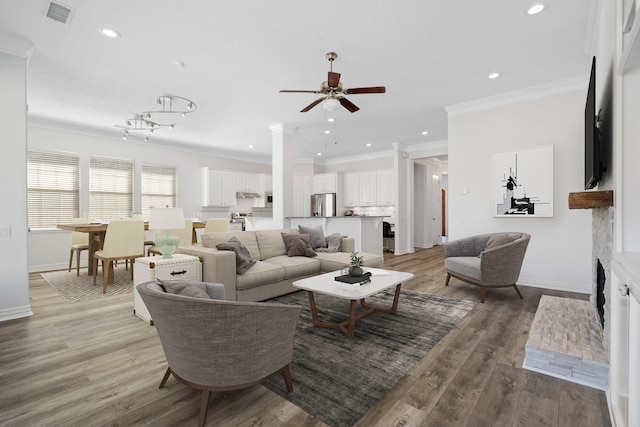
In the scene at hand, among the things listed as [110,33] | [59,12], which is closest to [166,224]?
[110,33]

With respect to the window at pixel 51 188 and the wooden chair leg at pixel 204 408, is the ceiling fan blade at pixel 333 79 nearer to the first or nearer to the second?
the wooden chair leg at pixel 204 408

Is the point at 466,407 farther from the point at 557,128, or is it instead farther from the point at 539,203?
the point at 557,128

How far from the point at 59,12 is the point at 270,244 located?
3263 mm

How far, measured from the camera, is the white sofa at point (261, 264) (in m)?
3.28

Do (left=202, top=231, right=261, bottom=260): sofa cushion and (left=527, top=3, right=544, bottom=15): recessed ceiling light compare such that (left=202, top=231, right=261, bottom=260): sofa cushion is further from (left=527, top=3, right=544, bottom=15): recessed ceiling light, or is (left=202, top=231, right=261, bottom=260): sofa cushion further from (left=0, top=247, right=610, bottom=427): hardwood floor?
(left=527, top=3, right=544, bottom=15): recessed ceiling light

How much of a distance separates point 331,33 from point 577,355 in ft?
10.7

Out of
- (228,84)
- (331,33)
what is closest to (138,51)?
(228,84)

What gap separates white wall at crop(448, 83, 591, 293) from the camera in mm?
4055

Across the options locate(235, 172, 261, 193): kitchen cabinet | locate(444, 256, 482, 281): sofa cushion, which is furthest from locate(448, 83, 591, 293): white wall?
locate(235, 172, 261, 193): kitchen cabinet

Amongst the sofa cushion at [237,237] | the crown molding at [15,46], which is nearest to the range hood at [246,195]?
the sofa cushion at [237,237]

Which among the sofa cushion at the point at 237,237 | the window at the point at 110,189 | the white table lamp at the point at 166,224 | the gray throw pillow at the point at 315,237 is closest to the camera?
the white table lamp at the point at 166,224

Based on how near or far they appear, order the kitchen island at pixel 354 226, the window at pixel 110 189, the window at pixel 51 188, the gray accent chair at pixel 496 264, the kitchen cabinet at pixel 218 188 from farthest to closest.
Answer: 1. the kitchen cabinet at pixel 218 188
2. the window at pixel 110 189
3. the kitchen island at pixel 354 226
4. the window at pixel 51 188
5. the gray accent chair at pixel 496 264

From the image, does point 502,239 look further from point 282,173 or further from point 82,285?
point 82,285

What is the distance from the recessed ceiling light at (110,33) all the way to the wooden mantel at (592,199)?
413 centimetres
